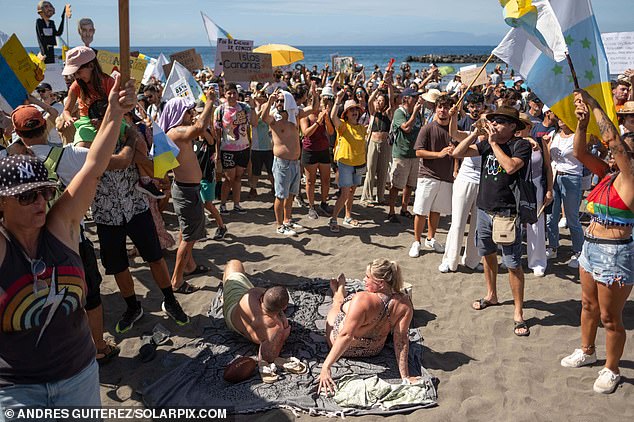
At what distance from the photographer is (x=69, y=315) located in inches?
85.7

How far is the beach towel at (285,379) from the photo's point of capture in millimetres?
3598

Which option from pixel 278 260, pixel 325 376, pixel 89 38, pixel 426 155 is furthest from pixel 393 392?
pixel 89 38

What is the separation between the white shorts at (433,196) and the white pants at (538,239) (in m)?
1.04

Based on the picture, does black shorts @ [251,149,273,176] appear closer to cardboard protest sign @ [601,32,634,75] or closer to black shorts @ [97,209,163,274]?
black shorts @ [97,209,163,274]

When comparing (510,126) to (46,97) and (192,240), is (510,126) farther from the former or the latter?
(46,97)

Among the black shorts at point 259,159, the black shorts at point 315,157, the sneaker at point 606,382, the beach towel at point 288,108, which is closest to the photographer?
the sneaker at point 606,382

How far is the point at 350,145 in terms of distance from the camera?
734cm

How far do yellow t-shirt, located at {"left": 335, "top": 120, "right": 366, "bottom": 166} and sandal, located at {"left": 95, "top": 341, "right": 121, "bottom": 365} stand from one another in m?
4.30

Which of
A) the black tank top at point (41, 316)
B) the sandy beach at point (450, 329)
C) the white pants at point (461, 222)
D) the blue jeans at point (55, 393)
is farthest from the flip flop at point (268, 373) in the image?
the white pants at point (461, 222)

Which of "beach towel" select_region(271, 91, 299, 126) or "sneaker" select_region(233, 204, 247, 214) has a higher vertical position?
"beach towel" select_region(271, 91, 299, 126)

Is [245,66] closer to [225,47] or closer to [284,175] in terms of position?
[225,47]

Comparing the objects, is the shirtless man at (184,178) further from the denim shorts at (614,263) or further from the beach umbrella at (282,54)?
the beach umbrella at (282,54)

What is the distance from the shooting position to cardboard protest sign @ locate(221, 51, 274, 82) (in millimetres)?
7574

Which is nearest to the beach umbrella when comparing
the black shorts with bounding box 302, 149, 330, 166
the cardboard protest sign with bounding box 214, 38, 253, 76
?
the cardboard protest sign with bounding box 214, 38, 253, 76
